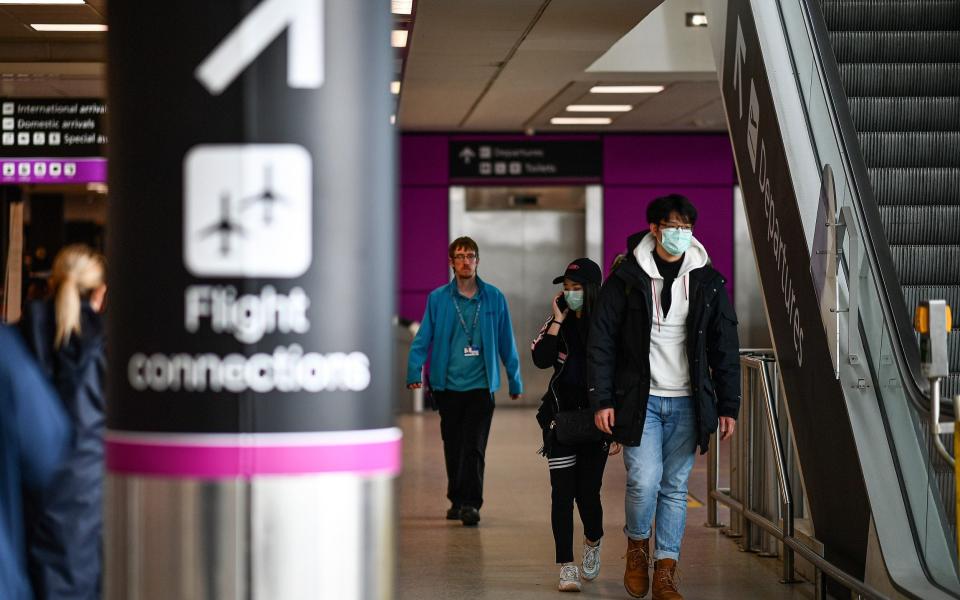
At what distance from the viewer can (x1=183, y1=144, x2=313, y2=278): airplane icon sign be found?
2398 millimetres

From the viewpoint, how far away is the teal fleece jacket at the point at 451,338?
25.7 ft

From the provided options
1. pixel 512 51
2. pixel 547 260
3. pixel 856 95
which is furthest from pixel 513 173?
pixel 856 95

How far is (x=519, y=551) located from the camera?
6.98 m

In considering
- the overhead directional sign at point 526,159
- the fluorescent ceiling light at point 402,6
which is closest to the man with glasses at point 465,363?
the fluorescent ceiling light at point 402,6

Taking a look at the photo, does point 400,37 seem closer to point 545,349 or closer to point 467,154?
point 545,349

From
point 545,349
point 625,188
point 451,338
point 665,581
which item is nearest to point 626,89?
point 625,188

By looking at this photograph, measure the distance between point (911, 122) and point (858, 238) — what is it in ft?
7.43

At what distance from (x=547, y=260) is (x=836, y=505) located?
1168 cm

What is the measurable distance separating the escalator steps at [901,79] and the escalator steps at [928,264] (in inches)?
49.5

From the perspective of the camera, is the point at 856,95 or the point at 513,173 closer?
the point at 856,95

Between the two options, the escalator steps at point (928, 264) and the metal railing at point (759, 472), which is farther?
the escalator steps at point (928, 264)

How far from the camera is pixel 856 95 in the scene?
7156 mm

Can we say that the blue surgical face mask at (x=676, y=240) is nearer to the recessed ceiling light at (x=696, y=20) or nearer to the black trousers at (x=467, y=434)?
the black trousers at (x=467, y=434)

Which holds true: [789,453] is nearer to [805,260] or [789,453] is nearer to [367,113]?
[805,260]
